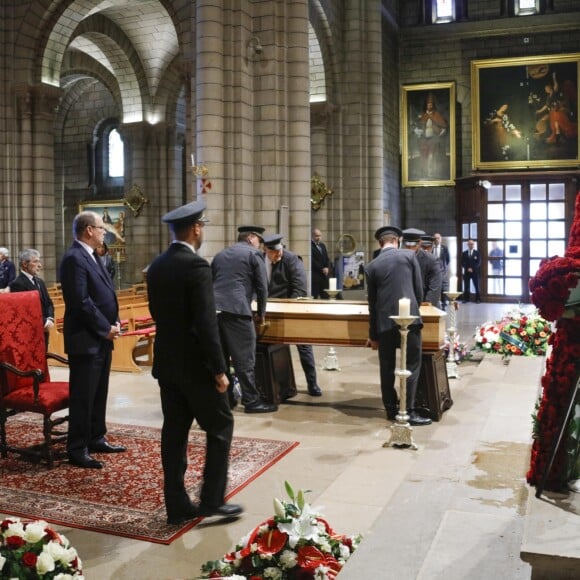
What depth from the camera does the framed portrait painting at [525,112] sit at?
2062 cm

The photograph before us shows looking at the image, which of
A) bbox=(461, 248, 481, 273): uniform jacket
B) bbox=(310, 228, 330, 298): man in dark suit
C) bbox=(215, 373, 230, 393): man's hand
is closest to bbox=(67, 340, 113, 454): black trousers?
bbox=(215, 373, 230, 393): man's hand

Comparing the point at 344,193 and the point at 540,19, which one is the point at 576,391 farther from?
the point at 540,19

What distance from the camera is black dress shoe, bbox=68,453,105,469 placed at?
521 cm

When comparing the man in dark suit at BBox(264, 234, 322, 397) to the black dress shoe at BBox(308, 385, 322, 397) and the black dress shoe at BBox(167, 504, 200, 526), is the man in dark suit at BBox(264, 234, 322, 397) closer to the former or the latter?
the black dress shoe at BBox(308, 385, 322, 397)

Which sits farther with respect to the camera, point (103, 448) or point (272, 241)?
point (272, 241)

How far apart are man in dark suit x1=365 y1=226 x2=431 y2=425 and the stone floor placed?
0.98ft

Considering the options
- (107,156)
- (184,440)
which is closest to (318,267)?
(184,440)

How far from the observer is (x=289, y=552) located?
108 inches

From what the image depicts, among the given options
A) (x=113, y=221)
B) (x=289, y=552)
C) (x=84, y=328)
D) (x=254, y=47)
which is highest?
(x=254, y=47)

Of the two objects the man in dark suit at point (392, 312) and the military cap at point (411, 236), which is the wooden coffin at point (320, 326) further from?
the military cap at point (411, 236)

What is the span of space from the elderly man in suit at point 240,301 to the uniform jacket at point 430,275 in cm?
276

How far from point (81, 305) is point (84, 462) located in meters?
1.10

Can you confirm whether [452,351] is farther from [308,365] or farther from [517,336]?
[308,365]

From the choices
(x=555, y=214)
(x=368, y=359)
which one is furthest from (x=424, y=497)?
(x=555, y=214)
